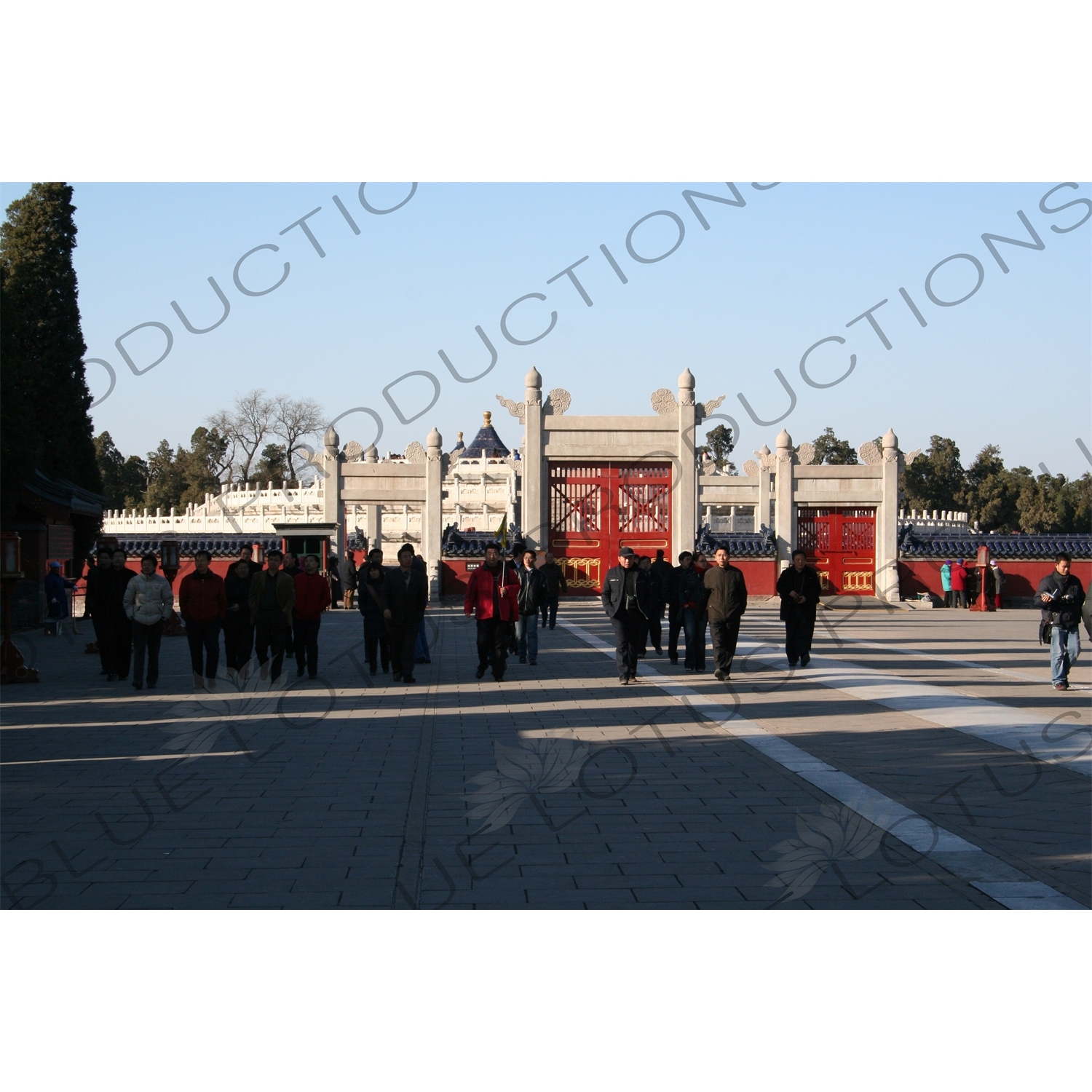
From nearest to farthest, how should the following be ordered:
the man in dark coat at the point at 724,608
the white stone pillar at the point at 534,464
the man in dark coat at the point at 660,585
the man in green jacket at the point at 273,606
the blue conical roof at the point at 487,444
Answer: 1. the man in green jacket at the point at 273,606
2. the man in dark coat at the point at 724,608
3. the man in dark coat at the point at 660,585
4. the white stone pillar at the point at 534,464
5. the blue conical roof at the point at 487,444

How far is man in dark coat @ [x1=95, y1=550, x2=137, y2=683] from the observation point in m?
14.5

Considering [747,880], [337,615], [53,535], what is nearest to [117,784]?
[747,880]

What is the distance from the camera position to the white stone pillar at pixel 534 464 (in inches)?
1156

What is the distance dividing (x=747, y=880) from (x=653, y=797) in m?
2.03

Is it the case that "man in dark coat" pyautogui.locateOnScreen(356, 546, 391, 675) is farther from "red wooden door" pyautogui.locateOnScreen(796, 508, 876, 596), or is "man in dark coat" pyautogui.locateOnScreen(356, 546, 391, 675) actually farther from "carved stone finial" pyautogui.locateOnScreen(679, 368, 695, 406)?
"red wooden door" pyautogui.locateOnScreen(796, 508, 876, 596)

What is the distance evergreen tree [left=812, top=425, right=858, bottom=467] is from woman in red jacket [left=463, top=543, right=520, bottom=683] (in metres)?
62.6

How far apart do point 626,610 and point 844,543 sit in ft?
63.3

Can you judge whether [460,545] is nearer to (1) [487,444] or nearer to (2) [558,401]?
(2) [558,401]

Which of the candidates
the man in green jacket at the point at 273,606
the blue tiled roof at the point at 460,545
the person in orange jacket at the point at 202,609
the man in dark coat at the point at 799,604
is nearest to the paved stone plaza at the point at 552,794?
the person in orange jacket at the point at 202,609

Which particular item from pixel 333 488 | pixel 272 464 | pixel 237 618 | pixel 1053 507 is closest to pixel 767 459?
pixel 333 488

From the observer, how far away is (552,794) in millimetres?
7855

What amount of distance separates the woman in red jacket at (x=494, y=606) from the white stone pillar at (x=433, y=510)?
16.8 metres

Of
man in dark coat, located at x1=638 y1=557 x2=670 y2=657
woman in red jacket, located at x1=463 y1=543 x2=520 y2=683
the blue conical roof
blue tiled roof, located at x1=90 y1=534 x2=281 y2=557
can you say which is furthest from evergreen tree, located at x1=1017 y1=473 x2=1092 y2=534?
woman in red jacket, located at x1=463 y1=543 x2=520 y2=683

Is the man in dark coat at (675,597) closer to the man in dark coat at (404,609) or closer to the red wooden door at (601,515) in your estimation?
the man in dark coat at (404,609)
